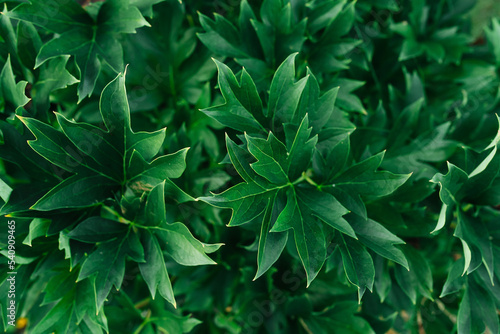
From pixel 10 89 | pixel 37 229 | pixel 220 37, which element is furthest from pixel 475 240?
pixel 10 89

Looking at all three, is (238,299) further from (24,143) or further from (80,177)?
(24,143)

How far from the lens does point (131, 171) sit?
0.85m

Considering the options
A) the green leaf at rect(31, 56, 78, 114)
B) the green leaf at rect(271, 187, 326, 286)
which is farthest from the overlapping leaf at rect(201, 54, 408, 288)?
the green leaf at rect(31, 56, 78, 114)

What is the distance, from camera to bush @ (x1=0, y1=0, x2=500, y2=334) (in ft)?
2.62

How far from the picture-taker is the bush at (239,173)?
80 centimetres

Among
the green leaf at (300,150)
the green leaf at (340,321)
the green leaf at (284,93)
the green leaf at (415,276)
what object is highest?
the green leaf at (284,93)

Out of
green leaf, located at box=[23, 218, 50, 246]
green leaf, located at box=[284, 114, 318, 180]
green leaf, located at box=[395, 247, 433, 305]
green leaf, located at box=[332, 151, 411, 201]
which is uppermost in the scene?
green leaf, located at box=[284, 114, 318, 180]

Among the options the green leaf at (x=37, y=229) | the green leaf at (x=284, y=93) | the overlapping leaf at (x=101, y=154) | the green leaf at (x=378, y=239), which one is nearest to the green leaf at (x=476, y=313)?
the green leaf at (x=378, y=239)

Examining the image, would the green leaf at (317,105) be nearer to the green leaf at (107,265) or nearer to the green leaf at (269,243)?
the green leaf at (269,243)

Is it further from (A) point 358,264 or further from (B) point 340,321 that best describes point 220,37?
(B) point 340,321

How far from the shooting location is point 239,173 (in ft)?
2.56

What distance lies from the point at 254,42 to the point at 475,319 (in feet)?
2.71

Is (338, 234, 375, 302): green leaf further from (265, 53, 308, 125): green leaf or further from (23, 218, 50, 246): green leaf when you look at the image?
(23, 218, 50, 246): green leaf

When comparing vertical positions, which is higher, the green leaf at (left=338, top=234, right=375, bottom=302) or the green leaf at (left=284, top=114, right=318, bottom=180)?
the green leaf at (left=284, top=114, right=318, bottom=180)
